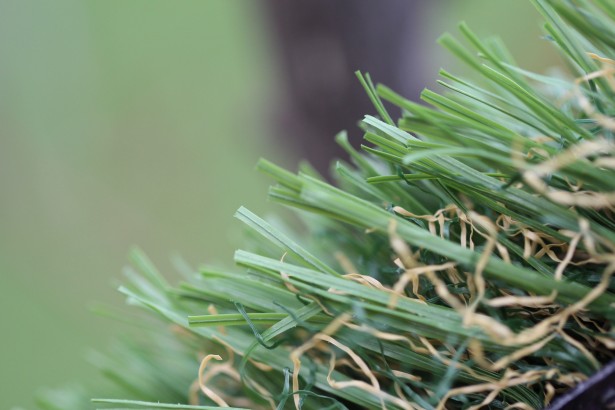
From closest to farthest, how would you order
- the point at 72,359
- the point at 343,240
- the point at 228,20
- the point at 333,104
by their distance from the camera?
the point at 343,240, the point at 333,104, the point at 72,359, the point at 228,20

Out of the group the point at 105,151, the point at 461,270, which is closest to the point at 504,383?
the point at 461,270

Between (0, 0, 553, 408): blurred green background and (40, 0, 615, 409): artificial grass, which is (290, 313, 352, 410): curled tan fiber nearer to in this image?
(40, 0, 615, 409): artificial grass

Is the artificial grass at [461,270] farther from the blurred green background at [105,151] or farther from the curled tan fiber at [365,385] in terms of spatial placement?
the blurred green background at [105,151]

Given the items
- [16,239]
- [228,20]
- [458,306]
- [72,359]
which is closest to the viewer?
[458,306]

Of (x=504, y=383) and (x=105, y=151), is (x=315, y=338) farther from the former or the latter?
(x=105, y=151)

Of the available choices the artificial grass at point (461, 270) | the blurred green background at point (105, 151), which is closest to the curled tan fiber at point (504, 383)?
the artificial grass at point (461, 270)

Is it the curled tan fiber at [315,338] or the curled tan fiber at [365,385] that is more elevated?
the curled tan fiber at [315,338]

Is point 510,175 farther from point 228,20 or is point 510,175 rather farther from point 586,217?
point 228,20

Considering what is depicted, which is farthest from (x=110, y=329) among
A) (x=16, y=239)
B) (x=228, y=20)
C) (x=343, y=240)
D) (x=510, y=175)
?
(x=510, y=175)
